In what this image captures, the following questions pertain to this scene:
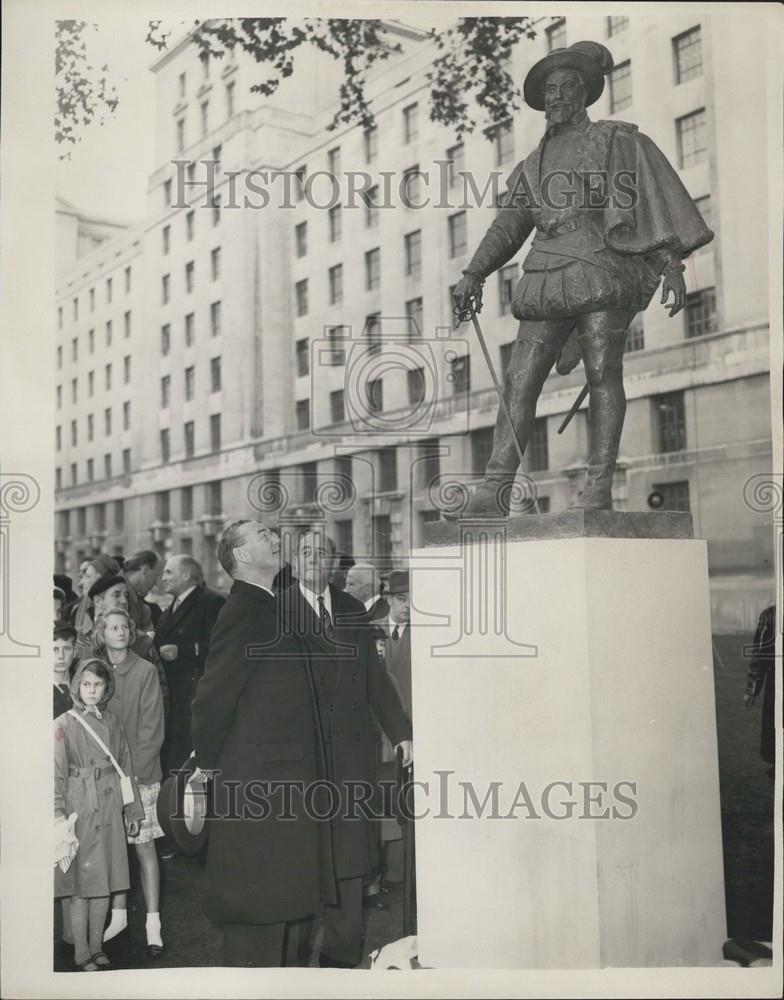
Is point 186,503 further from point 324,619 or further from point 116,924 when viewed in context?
point 324,619

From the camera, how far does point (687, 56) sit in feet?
31.1

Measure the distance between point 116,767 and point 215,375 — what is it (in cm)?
890

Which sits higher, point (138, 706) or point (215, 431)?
point (215, 431)

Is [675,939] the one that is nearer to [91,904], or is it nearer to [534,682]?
[534,682]

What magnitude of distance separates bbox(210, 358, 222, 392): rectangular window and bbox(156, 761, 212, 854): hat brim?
8720mm

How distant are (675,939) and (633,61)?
843 centimetres

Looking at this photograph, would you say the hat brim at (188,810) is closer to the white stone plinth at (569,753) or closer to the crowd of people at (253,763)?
the crowd of people at (253,763)

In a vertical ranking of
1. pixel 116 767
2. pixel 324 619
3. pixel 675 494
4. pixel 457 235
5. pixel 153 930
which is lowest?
pixel 153 930

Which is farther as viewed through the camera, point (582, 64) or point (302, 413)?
point (302, 413)

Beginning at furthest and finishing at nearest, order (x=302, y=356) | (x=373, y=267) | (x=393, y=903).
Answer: (x=302, y=356) → (x=373, y=267) → (x=393, y=903)

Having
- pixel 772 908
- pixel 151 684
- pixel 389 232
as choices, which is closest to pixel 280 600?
pixel 151 684

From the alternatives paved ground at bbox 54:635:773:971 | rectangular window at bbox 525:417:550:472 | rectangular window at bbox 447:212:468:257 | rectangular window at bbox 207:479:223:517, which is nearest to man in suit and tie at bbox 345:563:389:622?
paved ground at bbox 54:635:773:971

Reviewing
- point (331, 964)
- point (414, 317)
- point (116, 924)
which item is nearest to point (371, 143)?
point (414, 317)

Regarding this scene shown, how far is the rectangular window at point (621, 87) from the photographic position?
10.3 m
